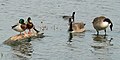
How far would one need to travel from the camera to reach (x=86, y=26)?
2266cm

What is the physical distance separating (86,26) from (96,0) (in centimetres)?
802

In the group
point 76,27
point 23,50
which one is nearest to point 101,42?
point 76,27

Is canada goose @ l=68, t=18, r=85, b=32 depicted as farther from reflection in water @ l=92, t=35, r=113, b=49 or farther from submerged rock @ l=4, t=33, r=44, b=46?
submerged rock @ l=4, t=33, r=44, b=46

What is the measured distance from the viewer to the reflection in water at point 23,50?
16.0 m

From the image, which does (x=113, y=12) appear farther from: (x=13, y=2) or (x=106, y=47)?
(x=106, y=47)

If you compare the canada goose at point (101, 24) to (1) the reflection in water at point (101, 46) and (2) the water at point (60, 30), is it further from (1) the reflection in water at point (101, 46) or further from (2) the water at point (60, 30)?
(1) the reflection in water at point (101, 46)

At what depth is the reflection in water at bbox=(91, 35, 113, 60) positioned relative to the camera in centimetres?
1650

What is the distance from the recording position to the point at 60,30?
69.1 ft

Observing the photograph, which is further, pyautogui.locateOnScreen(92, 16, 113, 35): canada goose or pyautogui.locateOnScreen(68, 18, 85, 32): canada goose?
pyautogui.locateOnScreen(68, 18, 85, 32): canada goose

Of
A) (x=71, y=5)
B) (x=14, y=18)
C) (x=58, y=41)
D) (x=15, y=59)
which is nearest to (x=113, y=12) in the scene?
(x=71, y=5)

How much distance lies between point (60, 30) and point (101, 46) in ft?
10.8

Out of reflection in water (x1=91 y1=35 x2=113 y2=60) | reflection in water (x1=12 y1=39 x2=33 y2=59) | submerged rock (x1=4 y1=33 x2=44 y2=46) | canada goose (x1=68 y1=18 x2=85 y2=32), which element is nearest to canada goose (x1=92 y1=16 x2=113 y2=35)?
canada goose (x1=68 y1=18 x2=85 y2=32)

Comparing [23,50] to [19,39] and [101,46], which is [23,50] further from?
[101,46]

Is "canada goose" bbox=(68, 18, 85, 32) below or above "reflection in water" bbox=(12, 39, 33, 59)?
above
